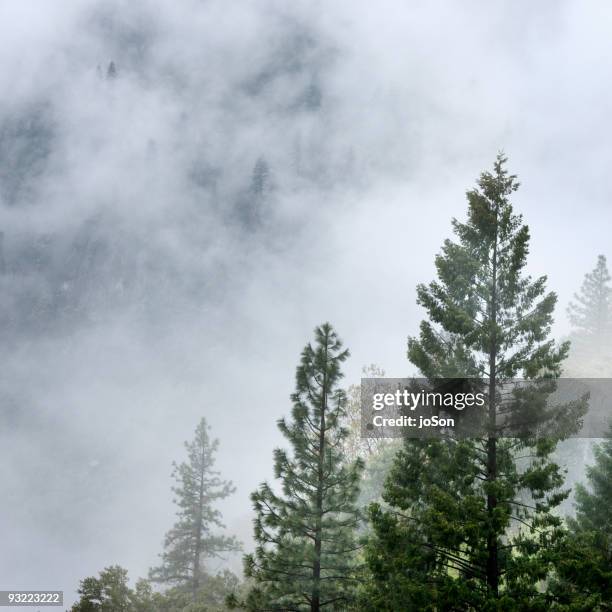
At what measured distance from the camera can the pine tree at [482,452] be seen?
12.4m

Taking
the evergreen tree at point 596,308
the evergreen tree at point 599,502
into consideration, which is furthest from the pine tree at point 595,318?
the evergreen tree at point 599,502

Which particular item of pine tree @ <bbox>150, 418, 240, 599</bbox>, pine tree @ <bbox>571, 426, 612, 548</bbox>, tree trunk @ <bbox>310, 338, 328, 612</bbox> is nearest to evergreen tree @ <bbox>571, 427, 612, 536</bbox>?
pine tree @ <bbox>571, 426, 612, 548</bbox>

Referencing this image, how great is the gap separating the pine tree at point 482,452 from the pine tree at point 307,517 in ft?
8.50

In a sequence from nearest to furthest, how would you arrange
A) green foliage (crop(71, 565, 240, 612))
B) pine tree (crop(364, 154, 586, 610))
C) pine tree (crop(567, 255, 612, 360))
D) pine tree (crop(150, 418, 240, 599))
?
pine tree (crop(364, 154, 586, 610)), green foliage (crop(71, 565, 240, 612)), pine tree (crop(150, 418, 240, 599)), pine tree (crop(567, 255, 612, 360))

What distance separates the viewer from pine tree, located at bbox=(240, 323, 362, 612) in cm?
1656

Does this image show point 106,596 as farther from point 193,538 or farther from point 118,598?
point 193,538

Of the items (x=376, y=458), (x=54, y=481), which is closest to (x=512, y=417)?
(x=376, y=458)

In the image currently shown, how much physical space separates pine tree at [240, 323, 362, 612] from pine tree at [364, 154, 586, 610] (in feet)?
8.50

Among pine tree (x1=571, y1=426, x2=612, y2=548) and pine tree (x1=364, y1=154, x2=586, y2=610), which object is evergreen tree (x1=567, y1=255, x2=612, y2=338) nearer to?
pine tree (x1=571, y1=426, x2=612, y2=548)

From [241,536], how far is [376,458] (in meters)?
64.4

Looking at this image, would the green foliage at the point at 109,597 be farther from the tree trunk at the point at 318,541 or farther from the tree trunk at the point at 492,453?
the tree trunk at the point at 492,453

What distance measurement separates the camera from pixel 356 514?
17.0m

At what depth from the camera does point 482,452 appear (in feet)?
47.3

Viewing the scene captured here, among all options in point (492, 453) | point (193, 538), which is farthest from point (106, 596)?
point (492, 453)
